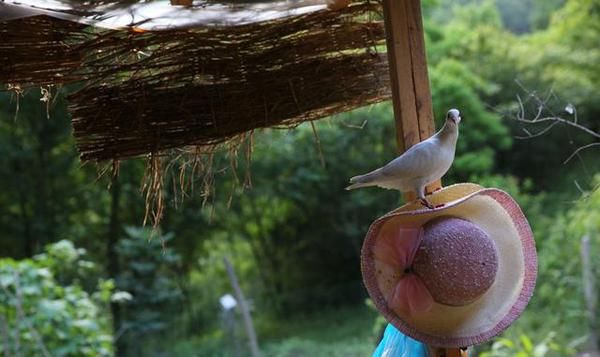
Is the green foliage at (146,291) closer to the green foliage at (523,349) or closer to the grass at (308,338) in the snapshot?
the grass at (308,338)

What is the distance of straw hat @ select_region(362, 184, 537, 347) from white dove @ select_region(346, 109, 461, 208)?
0.18ft

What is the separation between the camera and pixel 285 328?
247 inches

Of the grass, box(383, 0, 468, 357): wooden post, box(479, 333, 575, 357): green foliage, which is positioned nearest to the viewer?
box(383, 0, 468, 357): wooden post

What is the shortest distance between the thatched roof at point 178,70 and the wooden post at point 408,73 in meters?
0.19

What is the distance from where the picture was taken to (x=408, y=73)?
1.30 meters

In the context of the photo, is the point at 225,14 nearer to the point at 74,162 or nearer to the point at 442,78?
the point at 442,78

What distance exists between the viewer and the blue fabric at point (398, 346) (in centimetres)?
132

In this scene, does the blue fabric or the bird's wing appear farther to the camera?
the blue fabric

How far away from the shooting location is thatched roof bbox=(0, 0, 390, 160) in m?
1.37

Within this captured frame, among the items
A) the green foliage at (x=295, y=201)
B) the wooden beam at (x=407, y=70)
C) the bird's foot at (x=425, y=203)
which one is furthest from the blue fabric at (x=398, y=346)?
the green foliage at (x=295, y=201)

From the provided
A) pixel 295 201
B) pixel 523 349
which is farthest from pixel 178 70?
pixel 295 201

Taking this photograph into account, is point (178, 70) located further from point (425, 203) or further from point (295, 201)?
point (295, 201)

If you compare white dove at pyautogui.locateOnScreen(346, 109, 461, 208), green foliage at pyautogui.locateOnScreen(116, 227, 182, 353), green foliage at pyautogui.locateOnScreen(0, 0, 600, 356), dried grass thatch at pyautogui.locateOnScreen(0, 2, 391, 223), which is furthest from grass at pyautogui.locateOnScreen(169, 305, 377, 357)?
white dove at pyautogui.locateOnScreen(346, 109, 461, 208)

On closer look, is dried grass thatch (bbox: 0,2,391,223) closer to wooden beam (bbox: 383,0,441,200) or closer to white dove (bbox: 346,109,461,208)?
wooden beam (bbox: 383,0,441,200)
